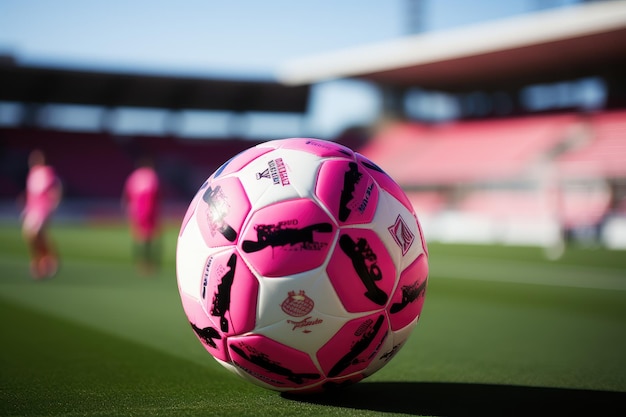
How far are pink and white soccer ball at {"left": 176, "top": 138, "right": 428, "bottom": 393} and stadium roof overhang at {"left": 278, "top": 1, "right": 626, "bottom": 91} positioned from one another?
860 inches

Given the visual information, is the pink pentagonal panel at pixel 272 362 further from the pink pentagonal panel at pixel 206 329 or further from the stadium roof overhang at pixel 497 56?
the stadium roof overhang at pixel 497 56

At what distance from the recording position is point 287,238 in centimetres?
307

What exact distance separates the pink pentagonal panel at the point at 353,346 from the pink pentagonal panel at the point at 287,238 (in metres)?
0.37

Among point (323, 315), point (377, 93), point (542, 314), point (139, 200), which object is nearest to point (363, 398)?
point (323, 315)

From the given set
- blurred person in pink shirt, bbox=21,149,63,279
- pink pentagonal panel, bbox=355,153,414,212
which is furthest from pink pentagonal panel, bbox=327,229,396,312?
blurred person in pink shirt, bbox=21,149,63,279

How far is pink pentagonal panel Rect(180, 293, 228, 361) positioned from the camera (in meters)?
3.29

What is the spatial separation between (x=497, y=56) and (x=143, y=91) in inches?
845

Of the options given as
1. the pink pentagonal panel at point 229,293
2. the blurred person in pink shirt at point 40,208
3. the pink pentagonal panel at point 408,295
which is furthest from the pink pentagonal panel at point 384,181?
the blurred person in pink shirt at point 40,208

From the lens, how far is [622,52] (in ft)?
84.6

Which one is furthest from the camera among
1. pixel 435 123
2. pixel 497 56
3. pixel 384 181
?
pixel 435 123

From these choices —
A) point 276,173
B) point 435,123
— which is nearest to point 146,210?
point 276,173

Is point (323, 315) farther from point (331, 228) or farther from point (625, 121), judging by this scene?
point (625, 121)

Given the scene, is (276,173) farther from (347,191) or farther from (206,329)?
(206,329)

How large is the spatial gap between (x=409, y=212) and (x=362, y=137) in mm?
36540
